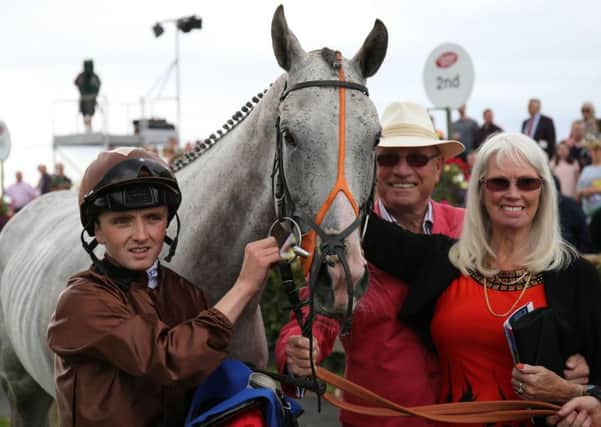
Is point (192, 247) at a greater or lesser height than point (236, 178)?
lesser

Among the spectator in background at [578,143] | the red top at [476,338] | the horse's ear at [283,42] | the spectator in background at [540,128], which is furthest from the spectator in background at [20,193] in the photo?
the red top at [476,338]

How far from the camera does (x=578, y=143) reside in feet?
30.7

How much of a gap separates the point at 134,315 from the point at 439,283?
117 cm

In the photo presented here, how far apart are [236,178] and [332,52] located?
1.98 ft

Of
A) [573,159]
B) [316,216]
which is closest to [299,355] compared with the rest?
[316,216]

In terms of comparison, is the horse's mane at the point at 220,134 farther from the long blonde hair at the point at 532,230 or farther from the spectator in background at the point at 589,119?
the spectator in background at the point at 589,119

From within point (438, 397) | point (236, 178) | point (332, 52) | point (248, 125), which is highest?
point (332, 52)

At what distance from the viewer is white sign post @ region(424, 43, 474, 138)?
7.95m

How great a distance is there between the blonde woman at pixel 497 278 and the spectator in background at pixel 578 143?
648cm

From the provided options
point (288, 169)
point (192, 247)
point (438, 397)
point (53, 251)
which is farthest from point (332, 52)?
point (53, 251)

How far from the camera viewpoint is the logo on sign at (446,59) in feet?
26.1

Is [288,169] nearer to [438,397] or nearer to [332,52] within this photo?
[332,52]

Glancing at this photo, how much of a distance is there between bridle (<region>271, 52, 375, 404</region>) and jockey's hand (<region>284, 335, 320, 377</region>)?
72 millimetres

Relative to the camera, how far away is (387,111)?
12.1 ft
